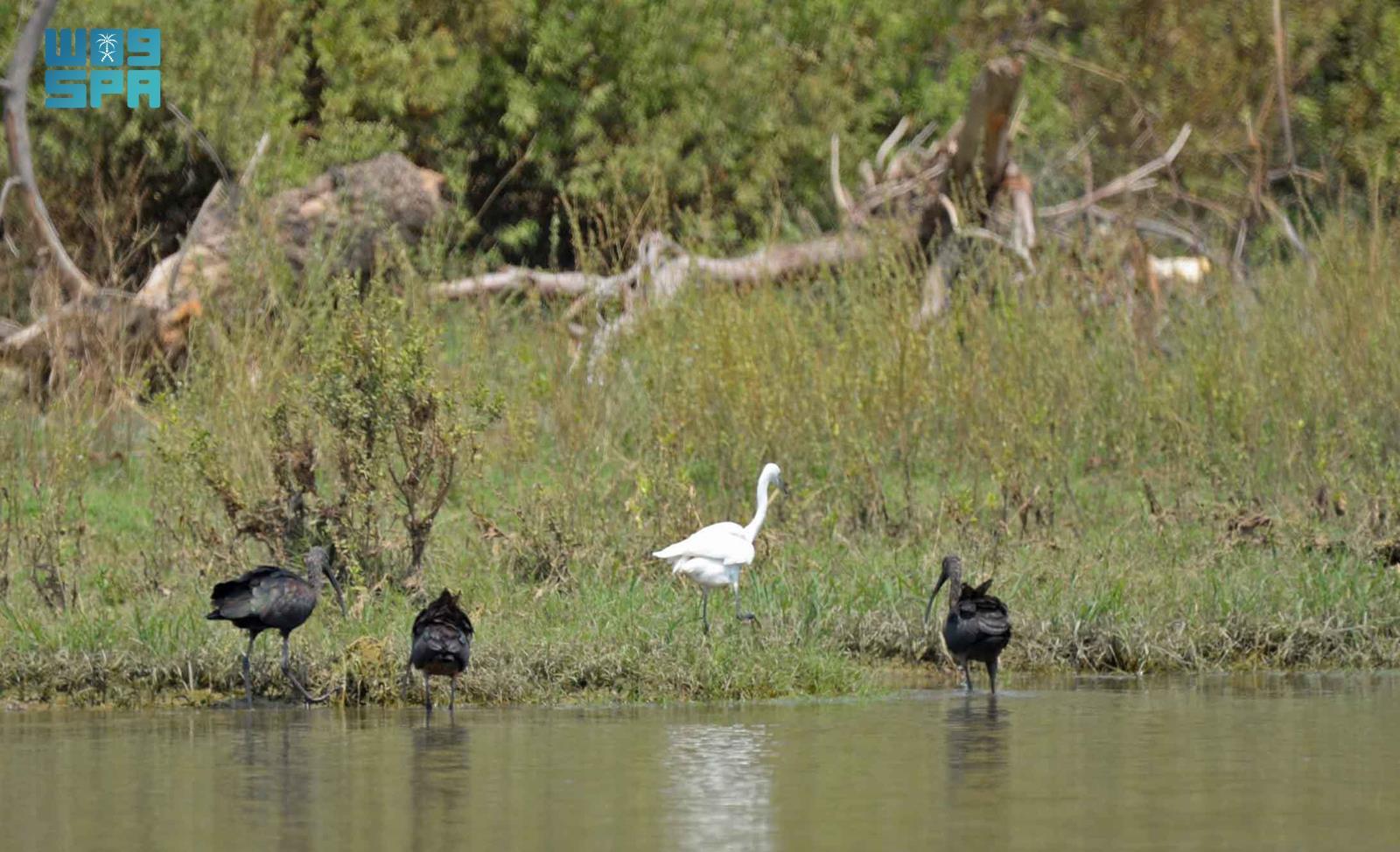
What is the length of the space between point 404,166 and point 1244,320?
8.58 m

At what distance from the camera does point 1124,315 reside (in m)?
15.5

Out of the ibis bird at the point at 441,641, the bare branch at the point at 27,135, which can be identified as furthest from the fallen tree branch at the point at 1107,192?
the ibis bird at the point at 441,641

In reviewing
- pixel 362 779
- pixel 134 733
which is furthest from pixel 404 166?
pixel 362 779

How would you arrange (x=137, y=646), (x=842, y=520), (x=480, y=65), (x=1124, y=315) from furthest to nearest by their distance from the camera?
(x=480, y=65) < (x=1124, y=315) < (x=842, y=520) < (x=137, y=646)

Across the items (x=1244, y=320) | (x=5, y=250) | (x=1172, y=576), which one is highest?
(x=5, y=250)

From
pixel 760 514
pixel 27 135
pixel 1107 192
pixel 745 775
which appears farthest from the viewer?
pixel 1107 192

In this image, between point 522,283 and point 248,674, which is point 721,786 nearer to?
point 248,674

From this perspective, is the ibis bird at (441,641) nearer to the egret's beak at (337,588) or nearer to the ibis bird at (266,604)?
the ibis bird at (266,604)

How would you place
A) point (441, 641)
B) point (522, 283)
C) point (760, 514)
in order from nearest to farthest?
point (441, 641) → point (760, 514) → point (522, 283)

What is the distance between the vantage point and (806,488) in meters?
14.0

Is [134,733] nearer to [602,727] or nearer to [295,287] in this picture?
[602,727]

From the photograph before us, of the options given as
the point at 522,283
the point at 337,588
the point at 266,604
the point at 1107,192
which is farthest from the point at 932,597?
the point at 1107,192

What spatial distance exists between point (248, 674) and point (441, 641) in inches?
54.9

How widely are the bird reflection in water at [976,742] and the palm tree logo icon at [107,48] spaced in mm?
13551
